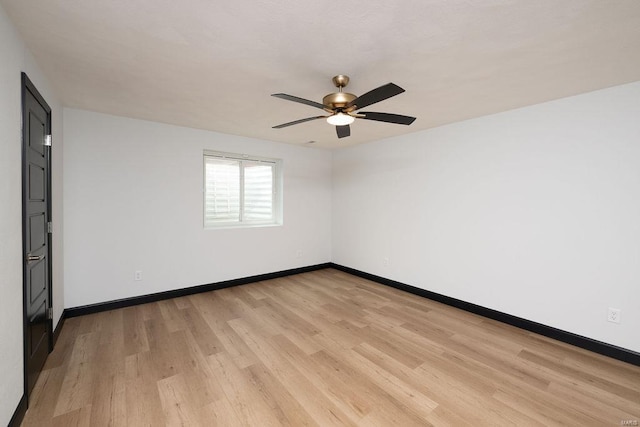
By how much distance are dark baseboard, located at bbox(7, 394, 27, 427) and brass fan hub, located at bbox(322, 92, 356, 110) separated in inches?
108

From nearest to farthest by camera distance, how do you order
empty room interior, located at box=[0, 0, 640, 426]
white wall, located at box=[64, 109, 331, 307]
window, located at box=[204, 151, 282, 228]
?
empty room interior, located at box=[0, 0, 640, 426] → white wall, located at box=[64, 109, 331, 307] → window, located at box=[204, 151, 282, 228]

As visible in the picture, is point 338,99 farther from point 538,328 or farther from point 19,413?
point 538,328

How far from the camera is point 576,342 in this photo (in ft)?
8.53

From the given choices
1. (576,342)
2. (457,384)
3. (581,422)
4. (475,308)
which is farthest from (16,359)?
(576,342)

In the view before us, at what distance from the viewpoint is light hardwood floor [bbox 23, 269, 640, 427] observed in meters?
1.74

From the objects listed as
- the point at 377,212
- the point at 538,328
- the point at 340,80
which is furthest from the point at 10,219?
the point at 538,328

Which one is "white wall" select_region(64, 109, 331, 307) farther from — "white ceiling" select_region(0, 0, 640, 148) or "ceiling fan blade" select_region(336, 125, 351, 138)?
"ceiling fan blade" select_region(336, 125, 351, 138)

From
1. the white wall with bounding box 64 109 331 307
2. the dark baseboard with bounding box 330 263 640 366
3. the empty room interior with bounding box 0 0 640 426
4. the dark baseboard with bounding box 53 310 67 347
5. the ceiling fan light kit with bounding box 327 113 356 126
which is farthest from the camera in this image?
the white wall with bounding box 64 109 331 307

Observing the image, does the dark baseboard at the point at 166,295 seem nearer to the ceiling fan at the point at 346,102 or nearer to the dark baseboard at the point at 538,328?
the dark baseboard at the point at 538,328

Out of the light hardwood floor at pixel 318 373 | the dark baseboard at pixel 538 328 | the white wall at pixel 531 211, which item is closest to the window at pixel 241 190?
the light hardwood floor at pixel 318 373

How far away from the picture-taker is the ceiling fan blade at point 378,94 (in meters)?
1.71

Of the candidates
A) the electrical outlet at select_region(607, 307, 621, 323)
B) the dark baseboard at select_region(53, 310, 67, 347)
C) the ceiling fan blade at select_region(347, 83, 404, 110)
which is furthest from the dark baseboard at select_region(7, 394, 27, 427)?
the electrical outlet at select_region(607, 307, 621, 323)

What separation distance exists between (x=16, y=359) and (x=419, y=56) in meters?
3.24

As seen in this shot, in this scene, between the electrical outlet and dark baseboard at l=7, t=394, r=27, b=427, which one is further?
the electrical outlet
